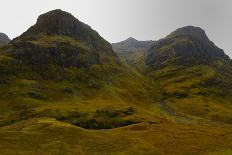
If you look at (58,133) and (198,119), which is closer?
(58,133)

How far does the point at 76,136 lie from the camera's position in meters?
85.4

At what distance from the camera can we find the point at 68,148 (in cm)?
7119

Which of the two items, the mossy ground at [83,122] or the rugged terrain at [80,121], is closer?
the mossy ground at [83,122]

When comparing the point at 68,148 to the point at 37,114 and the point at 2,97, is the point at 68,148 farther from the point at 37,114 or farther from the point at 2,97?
the point at 2,97

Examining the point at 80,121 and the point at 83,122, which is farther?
the point at 80,121

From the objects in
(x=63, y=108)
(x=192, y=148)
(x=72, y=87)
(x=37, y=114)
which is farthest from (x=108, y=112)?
(x=192, y=148)

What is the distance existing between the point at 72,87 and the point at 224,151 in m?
122

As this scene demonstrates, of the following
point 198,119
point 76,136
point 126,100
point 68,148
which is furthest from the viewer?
point 126,100

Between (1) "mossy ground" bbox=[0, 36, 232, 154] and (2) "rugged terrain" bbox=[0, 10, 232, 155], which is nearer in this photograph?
(1) "mossy ground" bbox=[0, 36, 232, 154]

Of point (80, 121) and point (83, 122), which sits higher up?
point (80, 121)

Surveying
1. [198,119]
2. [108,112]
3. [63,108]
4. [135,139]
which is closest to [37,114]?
[63,108]

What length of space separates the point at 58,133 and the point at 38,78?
104828mm

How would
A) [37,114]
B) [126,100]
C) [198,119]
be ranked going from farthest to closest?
[126,100], [198,119], [37,114]

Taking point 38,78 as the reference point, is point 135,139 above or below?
below
